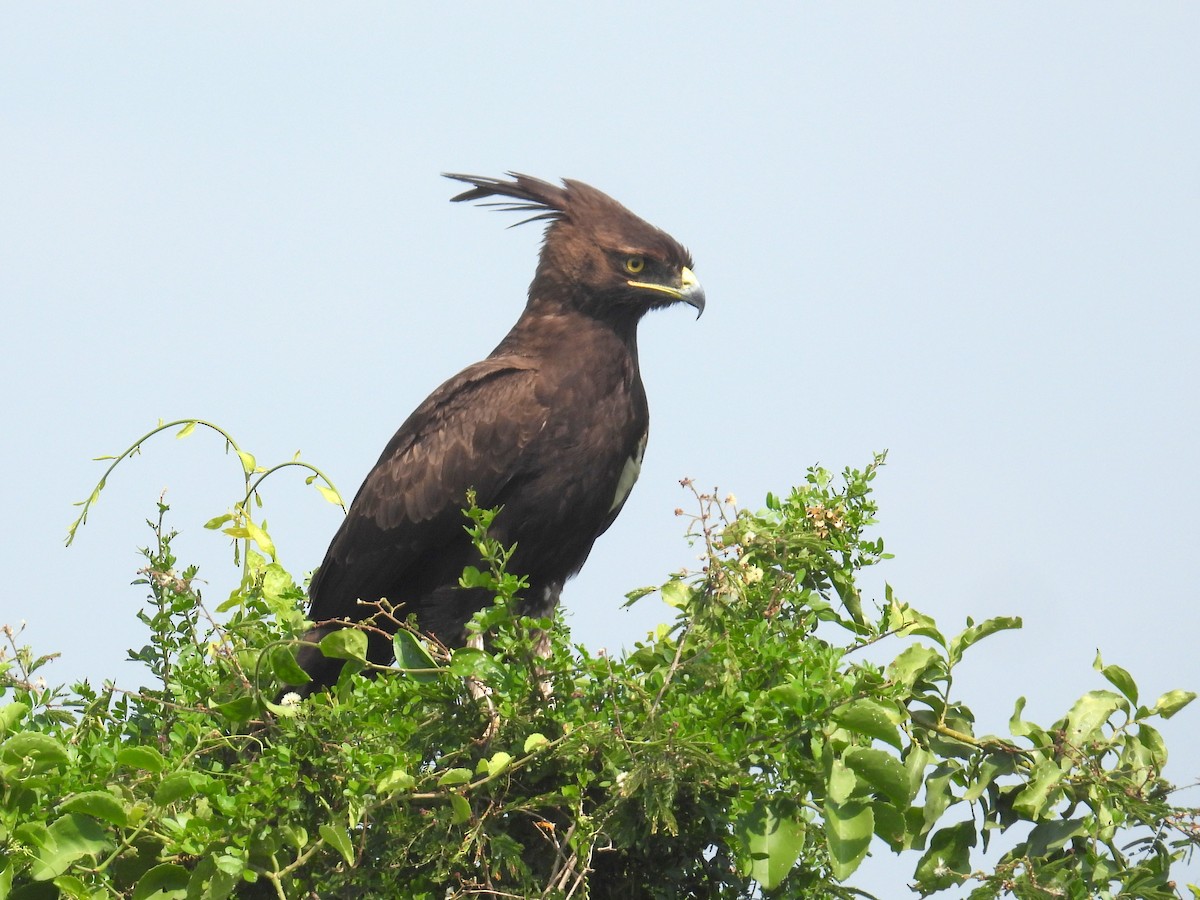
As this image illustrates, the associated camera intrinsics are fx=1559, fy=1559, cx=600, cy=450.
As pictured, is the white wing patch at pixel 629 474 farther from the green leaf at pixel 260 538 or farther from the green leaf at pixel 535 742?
the green leaf at pixel 535 742

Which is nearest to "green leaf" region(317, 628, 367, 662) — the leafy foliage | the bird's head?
the leafy foliage

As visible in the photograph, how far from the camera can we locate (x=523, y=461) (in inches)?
256

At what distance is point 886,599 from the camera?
15.7ft

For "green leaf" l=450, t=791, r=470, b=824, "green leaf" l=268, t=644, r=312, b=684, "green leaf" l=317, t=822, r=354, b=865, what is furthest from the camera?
"green leaf" l=268, t=644, r=312, b=684

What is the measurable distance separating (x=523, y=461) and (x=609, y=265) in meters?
1.26

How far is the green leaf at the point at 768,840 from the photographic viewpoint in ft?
13.2

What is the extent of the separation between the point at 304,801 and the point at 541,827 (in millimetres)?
650

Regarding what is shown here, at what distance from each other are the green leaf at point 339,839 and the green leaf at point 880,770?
4.16 ft

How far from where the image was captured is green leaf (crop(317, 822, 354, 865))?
3.87 meters

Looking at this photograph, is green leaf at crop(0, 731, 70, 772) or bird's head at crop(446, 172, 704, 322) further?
bird's head at crop(446, 172, 704, 322)

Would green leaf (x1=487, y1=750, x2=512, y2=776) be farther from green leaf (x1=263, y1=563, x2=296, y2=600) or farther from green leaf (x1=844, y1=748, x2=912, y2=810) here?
green leaf (x1=263, y1=563, x2=296, y2=600)

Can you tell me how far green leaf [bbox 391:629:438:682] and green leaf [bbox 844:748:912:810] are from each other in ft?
3.80

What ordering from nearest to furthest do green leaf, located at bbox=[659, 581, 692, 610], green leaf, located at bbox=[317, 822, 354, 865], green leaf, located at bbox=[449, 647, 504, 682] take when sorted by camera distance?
green leaf, located at bbox=[317, 822, 354, 865] < green leaf, located at bbox=[449, 647, 504, 682] < green leaf, located at bbox=[659, 581, 692, 610]

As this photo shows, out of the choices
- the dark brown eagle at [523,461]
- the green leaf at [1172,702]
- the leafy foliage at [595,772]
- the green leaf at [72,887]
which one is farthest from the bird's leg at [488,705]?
the dark brown eagle at [523,461]
